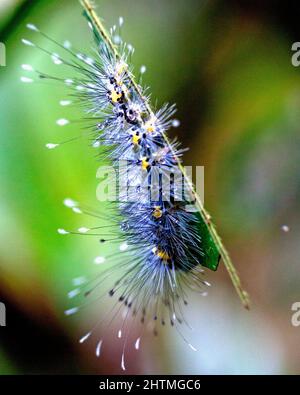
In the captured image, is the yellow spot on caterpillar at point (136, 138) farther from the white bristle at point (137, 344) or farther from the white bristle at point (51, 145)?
the white bristle at point (137, 344)

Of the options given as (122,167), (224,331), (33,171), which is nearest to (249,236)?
(224,331)

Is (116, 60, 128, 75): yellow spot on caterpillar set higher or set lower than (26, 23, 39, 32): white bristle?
lower

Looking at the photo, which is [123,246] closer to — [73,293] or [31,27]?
[73,293]

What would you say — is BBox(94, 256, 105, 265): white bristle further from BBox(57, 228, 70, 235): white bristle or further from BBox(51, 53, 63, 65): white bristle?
BBox(51, 53, 63, 65): white bristle

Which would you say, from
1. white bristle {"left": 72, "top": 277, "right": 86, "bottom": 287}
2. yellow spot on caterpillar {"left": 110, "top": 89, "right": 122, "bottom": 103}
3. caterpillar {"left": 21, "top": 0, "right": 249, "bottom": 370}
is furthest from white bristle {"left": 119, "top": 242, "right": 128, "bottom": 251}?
yellow spot on caterpillar {"left": 110, "top": 89, "right": 122, "bottom": 103}

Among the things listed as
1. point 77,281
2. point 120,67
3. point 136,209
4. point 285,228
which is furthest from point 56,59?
point 285,228

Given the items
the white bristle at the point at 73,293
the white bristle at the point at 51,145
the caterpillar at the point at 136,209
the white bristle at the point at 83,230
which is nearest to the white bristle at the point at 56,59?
the caterpillar at the point at 136,209
